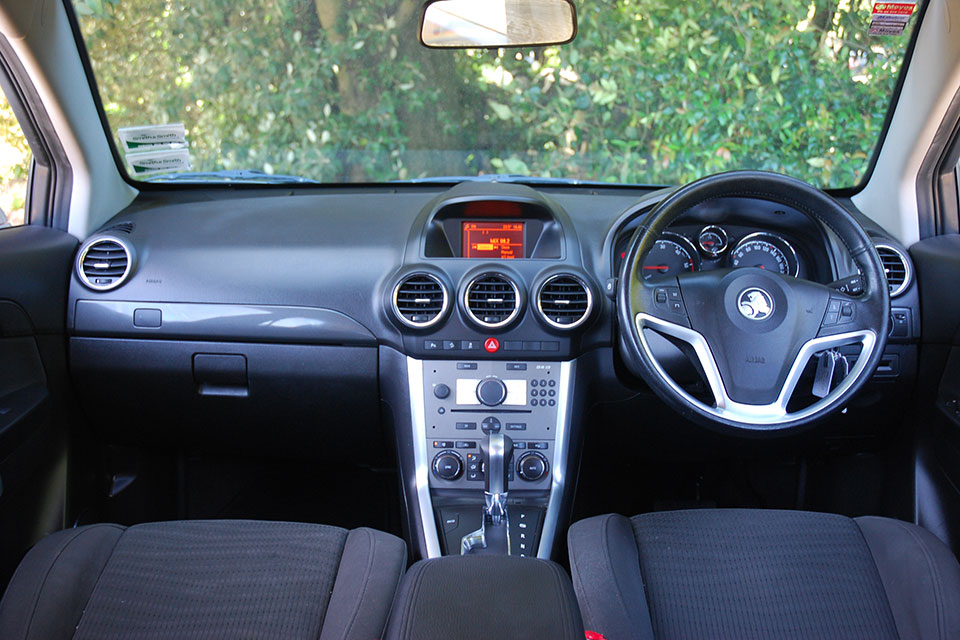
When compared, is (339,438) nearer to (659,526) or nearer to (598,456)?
(598,456)

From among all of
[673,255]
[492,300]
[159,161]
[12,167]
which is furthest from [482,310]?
[12,167]

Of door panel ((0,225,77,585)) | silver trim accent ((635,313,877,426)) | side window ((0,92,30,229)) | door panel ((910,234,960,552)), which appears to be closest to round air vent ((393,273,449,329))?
silver trim accent ((635,313,877,426))

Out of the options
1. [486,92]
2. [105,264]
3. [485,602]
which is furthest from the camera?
[486,92]

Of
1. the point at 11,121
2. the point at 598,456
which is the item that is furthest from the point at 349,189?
the point at 598,456

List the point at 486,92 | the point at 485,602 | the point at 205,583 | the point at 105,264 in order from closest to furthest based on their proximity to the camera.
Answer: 1. the point at 485,602
2. the point at 205,583
3. the point at 105,264
4. the point at 486,92

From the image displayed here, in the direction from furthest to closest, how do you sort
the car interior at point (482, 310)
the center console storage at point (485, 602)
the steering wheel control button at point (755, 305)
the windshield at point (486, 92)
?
the windshield at point (486, 92) < the steering wheel control button at point (755, 305) < the car interior at point (482, 310) < the center console storage at point (485, 602)

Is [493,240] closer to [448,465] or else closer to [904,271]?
[448,465]

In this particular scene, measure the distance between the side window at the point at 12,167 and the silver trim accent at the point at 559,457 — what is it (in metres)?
1.81

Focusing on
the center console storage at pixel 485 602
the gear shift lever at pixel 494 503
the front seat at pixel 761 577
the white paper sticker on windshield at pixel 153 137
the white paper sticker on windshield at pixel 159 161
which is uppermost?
the white paper sticker on windshield at pixel 153 137

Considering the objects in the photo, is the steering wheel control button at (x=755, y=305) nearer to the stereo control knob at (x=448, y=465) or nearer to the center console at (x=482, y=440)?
the center console at (x=482, y=440)

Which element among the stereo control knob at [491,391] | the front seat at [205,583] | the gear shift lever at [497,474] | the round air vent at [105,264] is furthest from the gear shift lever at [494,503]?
the round air vent at [105,264]

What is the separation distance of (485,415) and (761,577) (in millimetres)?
893

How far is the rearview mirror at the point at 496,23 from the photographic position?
2400 millimetres

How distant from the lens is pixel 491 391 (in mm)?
2256
